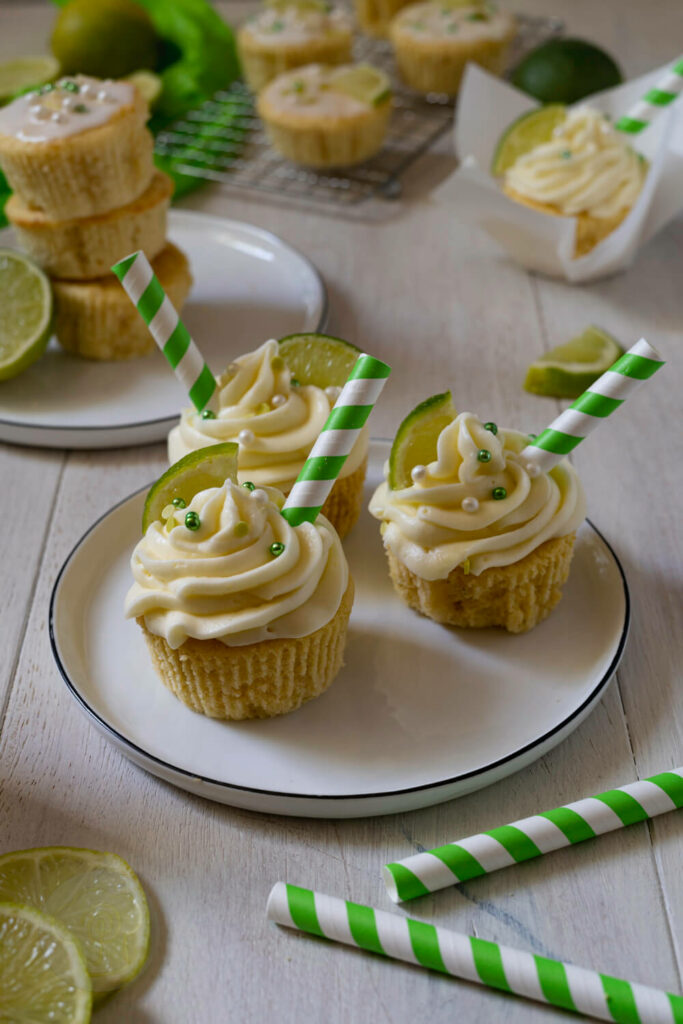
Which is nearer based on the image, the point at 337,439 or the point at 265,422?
the point at 337,439

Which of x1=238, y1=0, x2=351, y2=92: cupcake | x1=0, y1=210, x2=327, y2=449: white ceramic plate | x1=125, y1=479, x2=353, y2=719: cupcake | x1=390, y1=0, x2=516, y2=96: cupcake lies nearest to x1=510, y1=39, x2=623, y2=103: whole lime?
x1=390, y1=0, x2=516, y2=96: cupcake

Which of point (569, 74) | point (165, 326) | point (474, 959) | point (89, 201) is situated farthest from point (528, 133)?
point (474, 959)

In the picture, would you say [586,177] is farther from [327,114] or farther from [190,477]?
[190,477]

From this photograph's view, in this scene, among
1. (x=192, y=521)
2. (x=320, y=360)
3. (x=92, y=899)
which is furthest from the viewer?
(x=320, y=360)

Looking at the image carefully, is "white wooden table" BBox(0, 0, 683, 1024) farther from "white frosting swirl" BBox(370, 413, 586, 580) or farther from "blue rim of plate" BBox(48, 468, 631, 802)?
"white frosting swirl" BBox(370, 413, 586, 580)

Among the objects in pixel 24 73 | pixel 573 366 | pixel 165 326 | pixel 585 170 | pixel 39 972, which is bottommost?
pixel 573 366

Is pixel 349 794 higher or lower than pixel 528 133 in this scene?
lower
